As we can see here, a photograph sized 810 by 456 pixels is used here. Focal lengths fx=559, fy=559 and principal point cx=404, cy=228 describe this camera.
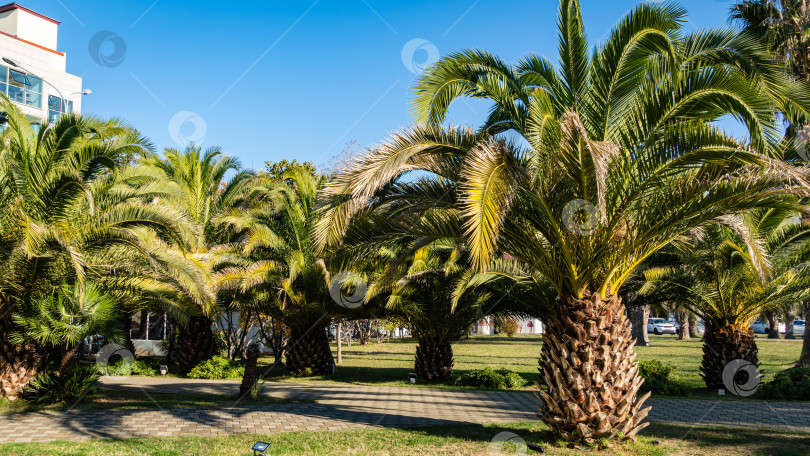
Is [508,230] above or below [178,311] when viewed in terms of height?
above

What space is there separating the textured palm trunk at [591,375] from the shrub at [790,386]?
6.28 m

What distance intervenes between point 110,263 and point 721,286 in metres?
12.5

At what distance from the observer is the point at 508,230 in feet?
24.8

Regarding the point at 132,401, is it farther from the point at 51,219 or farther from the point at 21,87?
the point at 21,87

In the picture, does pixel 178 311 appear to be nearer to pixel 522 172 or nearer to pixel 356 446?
pixel 356 446

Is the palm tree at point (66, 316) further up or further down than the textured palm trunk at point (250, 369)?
further up

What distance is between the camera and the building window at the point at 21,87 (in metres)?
32.0

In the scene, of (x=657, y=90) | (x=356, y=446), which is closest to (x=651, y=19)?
(x=657, y=90)

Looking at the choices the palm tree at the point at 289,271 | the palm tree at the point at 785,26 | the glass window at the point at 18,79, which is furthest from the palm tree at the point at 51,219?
the glass window at the point at 18,79

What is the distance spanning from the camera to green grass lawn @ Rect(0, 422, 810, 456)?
22.5 ft

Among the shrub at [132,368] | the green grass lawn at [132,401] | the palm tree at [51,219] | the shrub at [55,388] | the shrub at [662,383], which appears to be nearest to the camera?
the palm tree at [51,219]

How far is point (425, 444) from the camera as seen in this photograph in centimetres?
744

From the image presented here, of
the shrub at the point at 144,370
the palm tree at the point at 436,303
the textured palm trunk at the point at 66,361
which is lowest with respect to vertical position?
the shrub at the point at 144,370

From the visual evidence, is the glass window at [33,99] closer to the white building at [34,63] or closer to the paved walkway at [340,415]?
the white building at [34,63]
